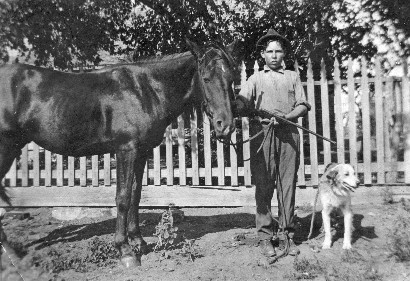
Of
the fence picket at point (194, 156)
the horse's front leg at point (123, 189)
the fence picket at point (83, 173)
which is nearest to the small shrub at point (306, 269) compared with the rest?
the horse's front leg at point (123, 189)

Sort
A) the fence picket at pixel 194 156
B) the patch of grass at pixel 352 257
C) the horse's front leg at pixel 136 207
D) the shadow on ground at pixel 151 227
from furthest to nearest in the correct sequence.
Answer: the fence picket at pixel 194 156 < the shadow on ground at pixel 151 227 < the horse's front leg at pixel 136 207 < the patch of grass at pixel 352 257

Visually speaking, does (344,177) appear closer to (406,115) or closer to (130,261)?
(130,261)

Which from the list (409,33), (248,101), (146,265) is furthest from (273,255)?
(409,33)

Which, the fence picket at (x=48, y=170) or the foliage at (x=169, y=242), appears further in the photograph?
the fence picket at (x=48, y=170)

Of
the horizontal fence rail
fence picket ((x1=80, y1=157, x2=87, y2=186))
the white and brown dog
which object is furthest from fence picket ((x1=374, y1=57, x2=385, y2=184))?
fence picket ((x1=80, y1=157, x2=87, y2=186))

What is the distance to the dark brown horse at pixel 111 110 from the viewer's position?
3.99 metres

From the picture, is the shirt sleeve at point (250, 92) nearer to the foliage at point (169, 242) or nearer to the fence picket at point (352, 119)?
the foliage at point (169, 242)

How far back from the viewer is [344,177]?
4.02 m

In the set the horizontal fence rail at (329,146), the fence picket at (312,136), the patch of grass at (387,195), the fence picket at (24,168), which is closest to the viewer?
the patch of grass at (387,195)

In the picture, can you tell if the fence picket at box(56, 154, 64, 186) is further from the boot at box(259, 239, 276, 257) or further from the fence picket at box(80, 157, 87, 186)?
the boot at box(259, 239, 276, 257)

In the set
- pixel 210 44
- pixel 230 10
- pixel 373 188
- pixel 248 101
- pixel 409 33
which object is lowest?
pixel 373 188

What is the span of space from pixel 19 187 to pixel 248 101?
16.7 ft

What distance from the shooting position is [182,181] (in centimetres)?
643

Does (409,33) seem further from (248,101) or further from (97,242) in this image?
(97,242)
